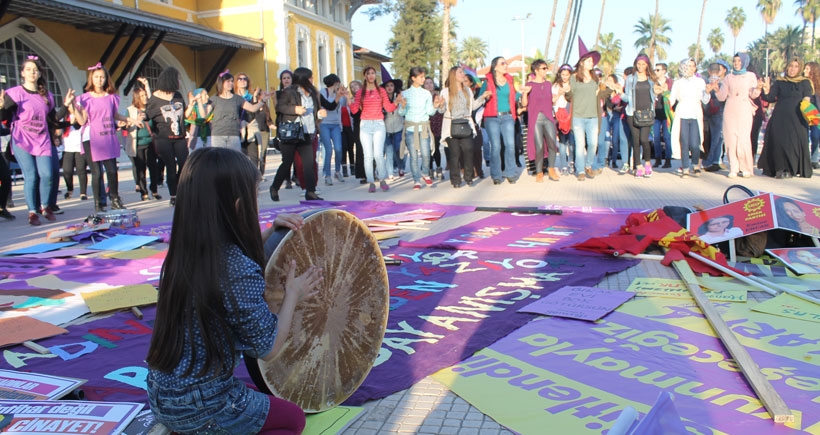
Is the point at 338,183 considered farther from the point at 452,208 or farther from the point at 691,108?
the point at 691,108

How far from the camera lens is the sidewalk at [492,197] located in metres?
3.12

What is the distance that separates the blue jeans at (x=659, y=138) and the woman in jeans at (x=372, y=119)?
5965mm

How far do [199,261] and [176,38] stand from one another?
26.9 meters

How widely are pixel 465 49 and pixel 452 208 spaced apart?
107 meters

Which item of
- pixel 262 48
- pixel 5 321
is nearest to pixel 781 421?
pixel 5 321

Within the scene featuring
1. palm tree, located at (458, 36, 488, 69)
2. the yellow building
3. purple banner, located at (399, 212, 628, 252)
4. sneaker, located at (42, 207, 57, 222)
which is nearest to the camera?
purple banner, located at (399, 212, 628, 252)

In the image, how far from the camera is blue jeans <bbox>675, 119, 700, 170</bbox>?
11.6 metres

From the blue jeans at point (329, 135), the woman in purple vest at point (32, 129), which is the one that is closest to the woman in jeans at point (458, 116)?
the blue jeans at point (329, 135)

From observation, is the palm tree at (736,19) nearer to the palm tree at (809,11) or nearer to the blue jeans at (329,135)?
the palm tree at (809,11)

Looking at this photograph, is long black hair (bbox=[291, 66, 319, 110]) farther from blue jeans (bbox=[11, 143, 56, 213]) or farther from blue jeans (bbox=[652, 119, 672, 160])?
blue jeans (bbox=[652, 119, 672, 160])

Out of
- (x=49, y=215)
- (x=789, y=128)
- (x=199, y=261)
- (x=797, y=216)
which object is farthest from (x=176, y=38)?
(x=199, y=261)

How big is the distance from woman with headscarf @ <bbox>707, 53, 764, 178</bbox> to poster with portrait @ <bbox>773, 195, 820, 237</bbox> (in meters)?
6.09

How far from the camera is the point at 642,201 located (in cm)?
872

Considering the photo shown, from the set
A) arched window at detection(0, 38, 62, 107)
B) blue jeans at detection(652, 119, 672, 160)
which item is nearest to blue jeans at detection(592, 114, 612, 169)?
blue jeans at detection(652, 119, 672, 160)
